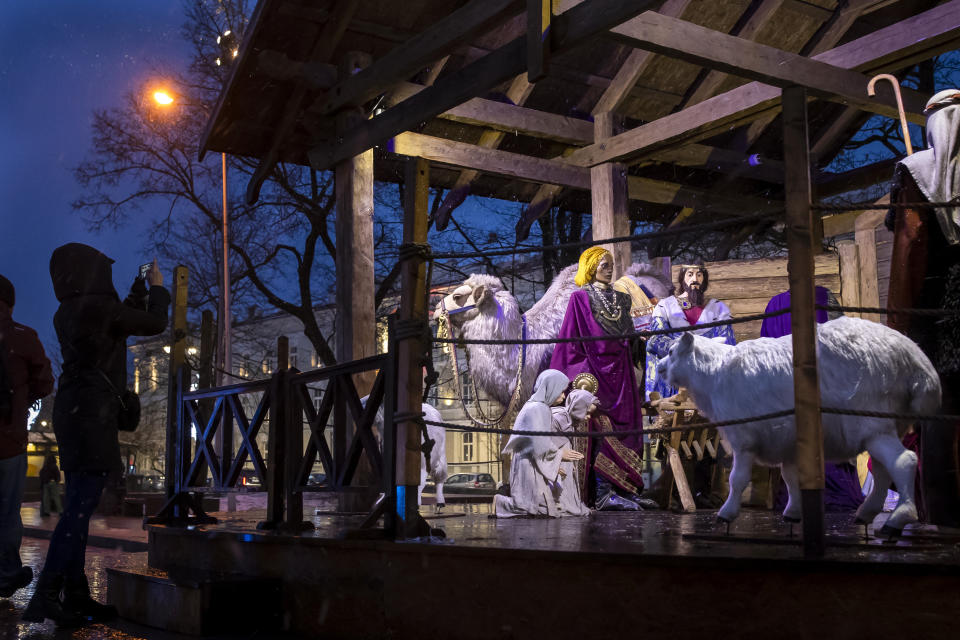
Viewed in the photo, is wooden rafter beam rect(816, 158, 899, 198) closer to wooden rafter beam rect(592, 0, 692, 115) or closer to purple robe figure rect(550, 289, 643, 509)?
wooden rafter beam rect(592, 0, 692, 115)

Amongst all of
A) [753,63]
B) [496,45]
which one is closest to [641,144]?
[496,45]

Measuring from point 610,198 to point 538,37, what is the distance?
3974mm

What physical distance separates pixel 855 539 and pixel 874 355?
0.81 m

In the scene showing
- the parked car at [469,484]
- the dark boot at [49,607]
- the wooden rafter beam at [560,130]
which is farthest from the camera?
the parked car at [469,484]

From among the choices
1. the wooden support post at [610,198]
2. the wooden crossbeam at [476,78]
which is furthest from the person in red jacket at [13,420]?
the wooden support post at [610,198]

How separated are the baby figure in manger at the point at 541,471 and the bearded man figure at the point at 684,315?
1.24 meters

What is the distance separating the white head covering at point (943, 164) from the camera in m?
4.50

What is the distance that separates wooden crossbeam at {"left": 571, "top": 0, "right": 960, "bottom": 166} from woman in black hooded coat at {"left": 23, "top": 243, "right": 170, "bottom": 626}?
5.52 meters

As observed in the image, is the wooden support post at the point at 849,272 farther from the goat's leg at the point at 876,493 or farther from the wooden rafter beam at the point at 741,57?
the goat's leg at the point at 876,493

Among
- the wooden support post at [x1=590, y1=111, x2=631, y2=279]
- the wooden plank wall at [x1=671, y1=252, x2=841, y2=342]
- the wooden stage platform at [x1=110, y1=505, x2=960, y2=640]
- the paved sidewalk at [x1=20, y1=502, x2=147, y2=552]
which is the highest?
the wooden support post at [x1=590, y1=111, x2=631, y2=279]

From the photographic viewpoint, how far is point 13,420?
548 cm

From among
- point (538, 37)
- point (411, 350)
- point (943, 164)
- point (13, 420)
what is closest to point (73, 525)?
point (13, 420)

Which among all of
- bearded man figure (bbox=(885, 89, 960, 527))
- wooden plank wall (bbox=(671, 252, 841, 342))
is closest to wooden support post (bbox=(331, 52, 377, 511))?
wooden plank wall (bbox=(671, 252, 841, 342))

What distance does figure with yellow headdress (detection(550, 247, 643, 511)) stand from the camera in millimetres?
7479
